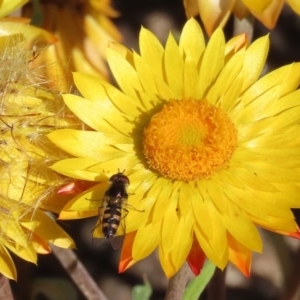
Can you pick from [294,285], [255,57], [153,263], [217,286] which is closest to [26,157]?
[255,57]

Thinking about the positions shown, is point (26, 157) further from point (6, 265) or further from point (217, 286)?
point (217, 286)

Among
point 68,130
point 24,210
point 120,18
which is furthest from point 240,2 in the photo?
point 120,18

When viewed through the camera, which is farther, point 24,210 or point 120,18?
point 120,18

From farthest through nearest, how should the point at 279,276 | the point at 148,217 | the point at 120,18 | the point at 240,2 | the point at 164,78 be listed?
the point at 120,18 < the point at 279,276 < the point at 240,2 < the point at 164,78 < the point at 148,217

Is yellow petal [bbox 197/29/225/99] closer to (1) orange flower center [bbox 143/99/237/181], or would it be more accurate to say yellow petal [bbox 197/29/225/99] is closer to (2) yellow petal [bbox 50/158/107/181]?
(1) orange flower center [bbox 143/99/237/181]

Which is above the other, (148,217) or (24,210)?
(24,210)

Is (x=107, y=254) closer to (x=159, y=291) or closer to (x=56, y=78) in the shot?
(x=159, y=291)

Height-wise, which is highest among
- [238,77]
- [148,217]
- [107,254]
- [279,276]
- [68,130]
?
[68,130]
